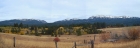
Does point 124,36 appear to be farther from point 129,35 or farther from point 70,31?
point 70,31

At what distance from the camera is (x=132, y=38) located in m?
54.2

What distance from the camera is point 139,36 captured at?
183 feet

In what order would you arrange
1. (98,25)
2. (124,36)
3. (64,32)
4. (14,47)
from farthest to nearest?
1. (98,25)
2. (64,32)
3. (124,36)
4. (14,47)

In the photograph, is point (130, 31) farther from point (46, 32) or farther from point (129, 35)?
point (46, 32)

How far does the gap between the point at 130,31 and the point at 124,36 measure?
2.93m

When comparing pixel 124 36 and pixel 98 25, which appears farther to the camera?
pixel 98 25

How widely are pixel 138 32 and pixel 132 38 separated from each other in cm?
148

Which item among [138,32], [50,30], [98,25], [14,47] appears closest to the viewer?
[14,47]

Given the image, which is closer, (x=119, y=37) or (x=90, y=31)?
(x=119, y=37)

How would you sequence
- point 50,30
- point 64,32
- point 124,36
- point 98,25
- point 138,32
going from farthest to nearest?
point 98,25, point 64,32, point 50,30, point 124,36, point 138,32

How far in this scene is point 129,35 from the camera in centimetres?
5525

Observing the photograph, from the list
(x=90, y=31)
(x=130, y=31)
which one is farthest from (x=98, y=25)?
(x=130, y=31)

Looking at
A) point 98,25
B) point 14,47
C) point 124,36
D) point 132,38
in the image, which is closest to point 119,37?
point 124,36

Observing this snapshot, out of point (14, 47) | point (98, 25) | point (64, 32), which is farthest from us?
point (98, 25)
